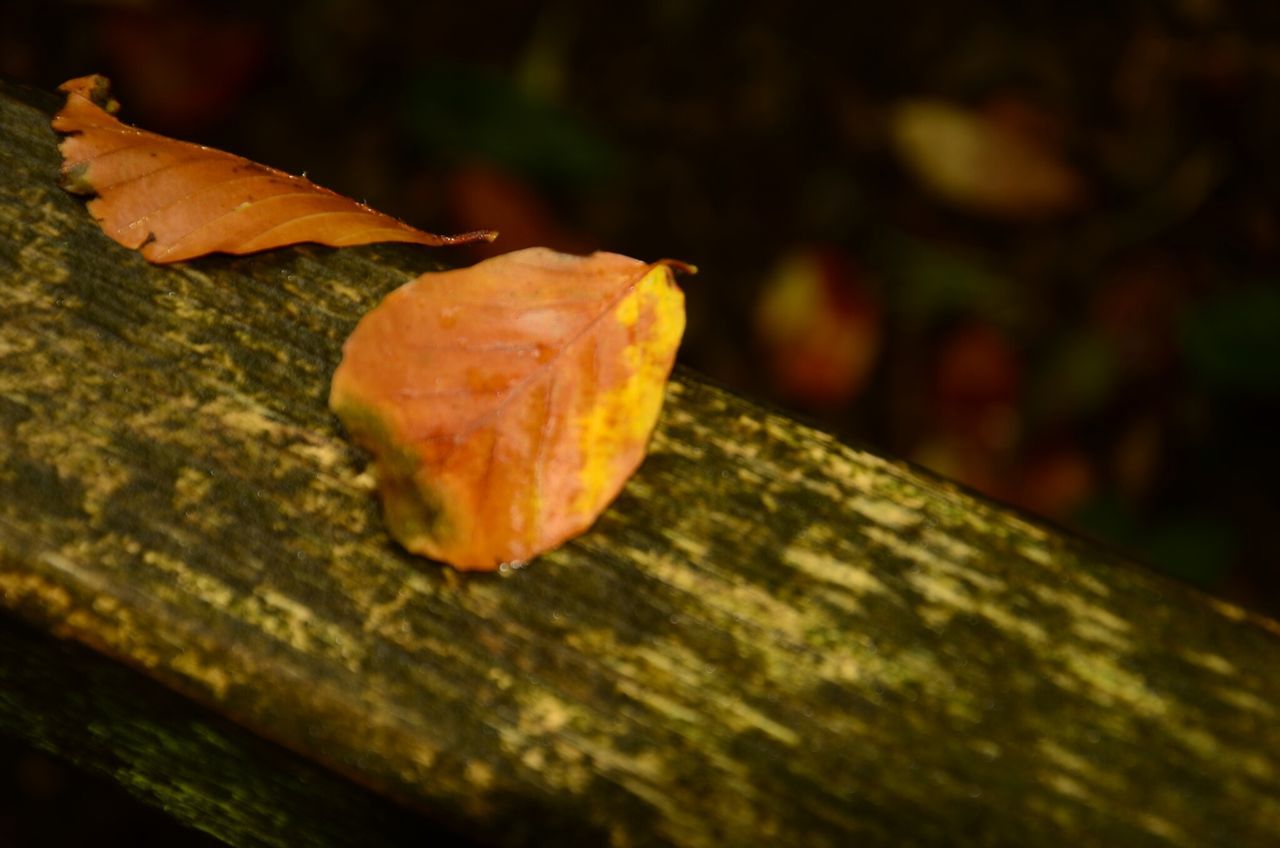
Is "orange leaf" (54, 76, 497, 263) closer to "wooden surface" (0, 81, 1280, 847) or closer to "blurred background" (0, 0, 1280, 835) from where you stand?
"wooden surface" (0, 81, 1280, 847)

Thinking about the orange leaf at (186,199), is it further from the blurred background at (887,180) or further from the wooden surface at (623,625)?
the blurred background at (887,180)

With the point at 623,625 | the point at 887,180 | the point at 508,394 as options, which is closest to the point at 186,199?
the point at 508,394

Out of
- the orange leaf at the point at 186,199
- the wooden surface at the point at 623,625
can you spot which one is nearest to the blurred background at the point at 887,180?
the orange leaf at the point at 186,199

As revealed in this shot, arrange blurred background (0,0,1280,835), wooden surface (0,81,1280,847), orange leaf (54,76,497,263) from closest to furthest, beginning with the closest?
wooden surface (0,81,1280,847) → orange leaf (54,76,497,263) → blurred background (0,0,1280,835)

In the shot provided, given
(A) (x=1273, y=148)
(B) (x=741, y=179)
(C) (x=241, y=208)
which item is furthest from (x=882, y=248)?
(C) (x=241, y=208)

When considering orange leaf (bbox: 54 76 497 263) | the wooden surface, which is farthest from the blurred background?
the wooden surface
